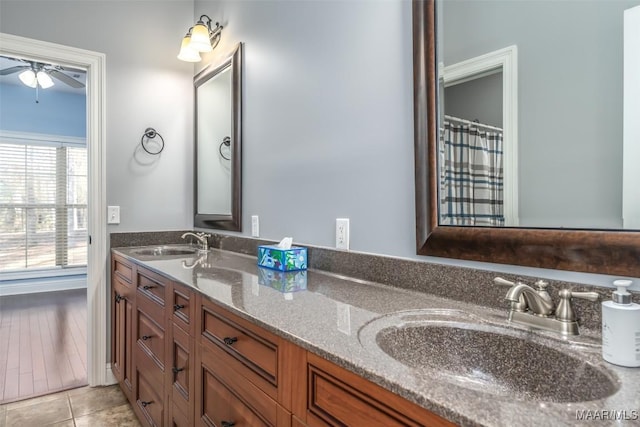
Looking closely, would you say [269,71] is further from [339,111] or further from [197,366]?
[197,366]

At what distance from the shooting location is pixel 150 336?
179 cm

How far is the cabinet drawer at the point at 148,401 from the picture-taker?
168 centimetres

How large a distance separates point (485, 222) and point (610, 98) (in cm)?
40

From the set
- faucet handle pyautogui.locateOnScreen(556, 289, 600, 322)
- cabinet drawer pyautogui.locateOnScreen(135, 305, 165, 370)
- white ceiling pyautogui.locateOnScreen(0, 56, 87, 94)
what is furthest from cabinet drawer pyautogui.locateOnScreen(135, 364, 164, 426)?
white ceiling pyautogui.locateOnScreen(0, 56, 87, 94)

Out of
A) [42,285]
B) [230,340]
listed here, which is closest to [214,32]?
[230,340]

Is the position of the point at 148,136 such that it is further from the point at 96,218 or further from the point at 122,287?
the point at 122,287

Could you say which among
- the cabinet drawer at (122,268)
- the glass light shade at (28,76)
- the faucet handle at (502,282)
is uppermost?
the glass light shade at (28,76)

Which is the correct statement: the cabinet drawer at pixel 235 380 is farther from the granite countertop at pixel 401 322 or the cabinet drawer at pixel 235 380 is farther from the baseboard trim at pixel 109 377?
the baseboard trim at pixel 109 377

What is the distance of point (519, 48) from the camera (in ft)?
3.38

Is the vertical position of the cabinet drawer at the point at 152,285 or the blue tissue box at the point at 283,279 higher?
the blue tissue box at the point at 283,279

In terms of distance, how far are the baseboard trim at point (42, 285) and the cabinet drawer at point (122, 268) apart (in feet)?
11.8

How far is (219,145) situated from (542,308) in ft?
6.96

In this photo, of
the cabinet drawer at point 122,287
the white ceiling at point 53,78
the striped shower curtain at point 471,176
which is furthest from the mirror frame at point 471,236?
the white ceiling at point 53,78

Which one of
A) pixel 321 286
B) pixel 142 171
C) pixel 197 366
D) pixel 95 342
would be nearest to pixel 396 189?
pixel 321 286
